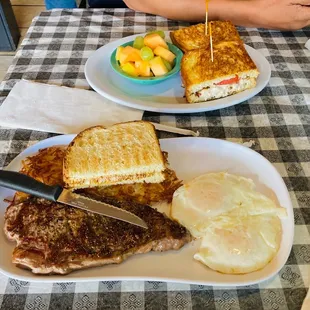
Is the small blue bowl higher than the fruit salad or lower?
lower

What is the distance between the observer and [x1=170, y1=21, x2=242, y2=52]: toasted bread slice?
215 cm

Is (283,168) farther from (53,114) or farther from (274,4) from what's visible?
(274,4)

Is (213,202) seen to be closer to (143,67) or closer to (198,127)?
(198,127)

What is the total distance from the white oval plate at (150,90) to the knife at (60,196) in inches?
26.9

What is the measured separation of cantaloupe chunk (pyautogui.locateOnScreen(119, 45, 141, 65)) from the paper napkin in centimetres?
24

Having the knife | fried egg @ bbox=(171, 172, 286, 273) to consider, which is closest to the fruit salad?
fried egg @ bbox=(171, 172, 286, 273)

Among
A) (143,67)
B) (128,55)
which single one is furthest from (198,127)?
(128,55)

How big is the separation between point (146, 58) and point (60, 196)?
0.98 meters

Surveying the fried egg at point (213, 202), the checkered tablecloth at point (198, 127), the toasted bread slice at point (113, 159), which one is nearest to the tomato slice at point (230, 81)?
the checkered tablecloth at point (198, 127)

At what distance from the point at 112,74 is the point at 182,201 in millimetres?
1038

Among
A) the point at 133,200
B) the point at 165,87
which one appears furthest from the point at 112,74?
the point at 133,200

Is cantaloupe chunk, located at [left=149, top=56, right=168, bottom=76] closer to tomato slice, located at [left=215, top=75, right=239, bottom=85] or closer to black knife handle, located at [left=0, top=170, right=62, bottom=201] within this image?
tomato slice, located at [left=215, top=75, right=239, bottom=85]

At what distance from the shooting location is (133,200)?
1362 millimetres

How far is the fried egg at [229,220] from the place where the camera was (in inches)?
45.7
